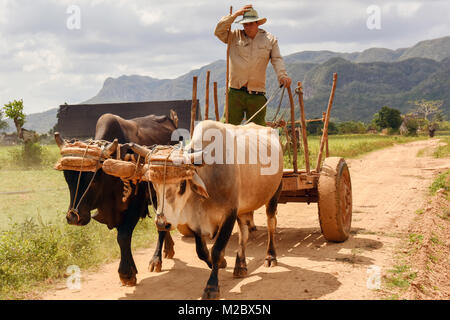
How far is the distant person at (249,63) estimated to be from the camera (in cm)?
640

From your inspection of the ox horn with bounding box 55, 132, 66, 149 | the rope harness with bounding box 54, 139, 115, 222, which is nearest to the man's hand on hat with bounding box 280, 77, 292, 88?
the rope harness with bounding box 54, 139, 115, 222

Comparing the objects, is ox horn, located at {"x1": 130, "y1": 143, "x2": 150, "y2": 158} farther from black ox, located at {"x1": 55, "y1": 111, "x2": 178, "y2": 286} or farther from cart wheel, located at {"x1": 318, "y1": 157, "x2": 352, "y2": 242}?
cart wheel, located at {"x1": 318, "y1": 157, "x2": 352, "y2": 242}

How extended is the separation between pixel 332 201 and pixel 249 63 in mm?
2340

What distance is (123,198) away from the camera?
4.79 m

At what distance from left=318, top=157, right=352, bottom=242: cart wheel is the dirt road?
0.22m

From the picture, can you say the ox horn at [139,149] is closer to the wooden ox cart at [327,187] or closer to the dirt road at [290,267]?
the dirt road at [290,267]

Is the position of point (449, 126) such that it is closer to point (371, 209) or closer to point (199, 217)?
point (371, 209)

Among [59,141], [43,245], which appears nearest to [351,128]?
[43,245]

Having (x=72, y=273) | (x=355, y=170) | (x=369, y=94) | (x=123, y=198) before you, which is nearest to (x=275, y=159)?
(x=123, y=198)

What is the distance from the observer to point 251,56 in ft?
21.1

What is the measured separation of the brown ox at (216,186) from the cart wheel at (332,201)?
0.99m

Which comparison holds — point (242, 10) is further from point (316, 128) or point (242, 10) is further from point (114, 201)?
point (316, 128)

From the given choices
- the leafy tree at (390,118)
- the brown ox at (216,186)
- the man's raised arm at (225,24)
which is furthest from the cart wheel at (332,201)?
the leafy tree at (390,118)

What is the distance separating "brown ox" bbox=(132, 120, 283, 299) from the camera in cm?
417
